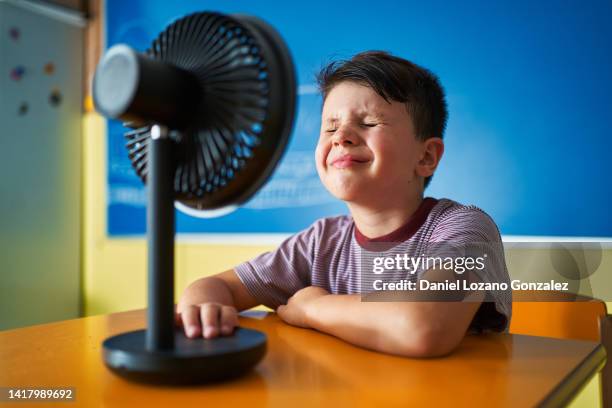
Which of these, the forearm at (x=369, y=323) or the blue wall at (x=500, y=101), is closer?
the forearm at (x=369, y=323)

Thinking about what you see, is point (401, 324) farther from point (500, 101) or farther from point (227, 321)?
point (500, 101)

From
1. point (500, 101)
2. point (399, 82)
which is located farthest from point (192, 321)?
point (500, 101)

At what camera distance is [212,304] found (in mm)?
700

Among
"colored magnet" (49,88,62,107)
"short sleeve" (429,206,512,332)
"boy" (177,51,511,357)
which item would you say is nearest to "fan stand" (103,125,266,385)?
"boy" (177,51,511,357)

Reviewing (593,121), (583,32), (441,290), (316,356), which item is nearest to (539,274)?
(593,121)

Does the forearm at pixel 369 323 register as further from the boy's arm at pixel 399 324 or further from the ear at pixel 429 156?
the ear at pixel 429 156

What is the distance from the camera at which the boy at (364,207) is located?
3.16 ft

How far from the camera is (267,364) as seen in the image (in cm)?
65

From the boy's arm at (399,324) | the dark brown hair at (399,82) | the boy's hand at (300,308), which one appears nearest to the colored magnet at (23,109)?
the dark brown hair at (399,82)

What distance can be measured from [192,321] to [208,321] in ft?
0.08

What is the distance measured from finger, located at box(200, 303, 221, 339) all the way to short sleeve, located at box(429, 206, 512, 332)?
389 mm

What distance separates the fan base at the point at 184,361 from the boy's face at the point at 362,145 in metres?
0.52

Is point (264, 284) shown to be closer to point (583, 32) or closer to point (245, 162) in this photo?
point (245, 162)

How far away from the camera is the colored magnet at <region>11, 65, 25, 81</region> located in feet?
9.57
